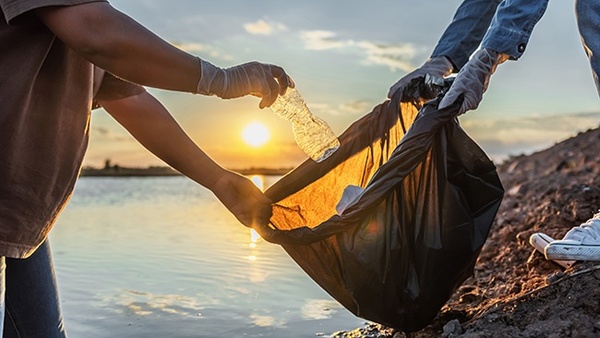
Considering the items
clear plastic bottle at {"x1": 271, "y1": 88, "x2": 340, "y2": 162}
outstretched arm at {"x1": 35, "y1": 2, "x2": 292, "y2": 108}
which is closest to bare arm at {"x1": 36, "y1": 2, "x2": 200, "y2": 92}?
outstretched arm at {"x1": 35, "y1": 2, "x2": 292, "y2": 108}

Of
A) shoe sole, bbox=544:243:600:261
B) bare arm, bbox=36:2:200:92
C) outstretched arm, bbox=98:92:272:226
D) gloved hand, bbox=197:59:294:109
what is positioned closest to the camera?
bare arm, bbox=36:2:200:92

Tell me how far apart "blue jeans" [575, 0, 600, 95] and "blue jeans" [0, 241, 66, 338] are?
7.14 feet

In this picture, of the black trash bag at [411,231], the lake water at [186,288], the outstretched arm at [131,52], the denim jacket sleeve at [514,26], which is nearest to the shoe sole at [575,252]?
the black trash bag at [411,231]

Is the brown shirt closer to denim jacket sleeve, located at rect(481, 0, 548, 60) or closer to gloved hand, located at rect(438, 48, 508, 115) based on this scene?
gloved hand, located at rect(438, 48, 508, 115)

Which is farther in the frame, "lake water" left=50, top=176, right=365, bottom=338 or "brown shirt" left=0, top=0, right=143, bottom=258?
"lake water" left=50, top=176, right=365, bottom=338

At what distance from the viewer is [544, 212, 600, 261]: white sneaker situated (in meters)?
2.54

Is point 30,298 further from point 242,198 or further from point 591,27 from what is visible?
point 591,27

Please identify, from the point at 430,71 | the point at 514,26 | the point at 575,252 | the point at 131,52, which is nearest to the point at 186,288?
the point at 430,71

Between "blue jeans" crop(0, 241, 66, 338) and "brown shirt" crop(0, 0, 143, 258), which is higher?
"brown shirt" crop(0, 0, 143, 258)

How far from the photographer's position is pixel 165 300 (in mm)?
3893

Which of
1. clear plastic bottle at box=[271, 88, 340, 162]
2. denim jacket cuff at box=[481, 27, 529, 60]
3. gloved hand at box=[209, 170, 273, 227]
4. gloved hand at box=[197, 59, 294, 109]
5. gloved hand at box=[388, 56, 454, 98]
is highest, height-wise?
gloved hand at box=[388, 56, 454, 98]

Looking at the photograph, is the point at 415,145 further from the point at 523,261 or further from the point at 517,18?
the point at 523,261

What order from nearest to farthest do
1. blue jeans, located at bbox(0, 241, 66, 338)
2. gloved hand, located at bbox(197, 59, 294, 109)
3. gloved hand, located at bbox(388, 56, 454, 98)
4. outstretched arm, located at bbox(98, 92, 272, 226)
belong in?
gloved hand, located at bbox(197, 59, 294, 109), blue jeans, located at bbox(0, 241, 66, 338), outstretched arm, located at bbox(98, 92, 272, 226), gloved hand, located at bbox(388, 56, 454, 98)

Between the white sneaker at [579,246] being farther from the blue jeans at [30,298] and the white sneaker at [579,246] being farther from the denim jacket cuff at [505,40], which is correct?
the blue jeans at [30,298]
